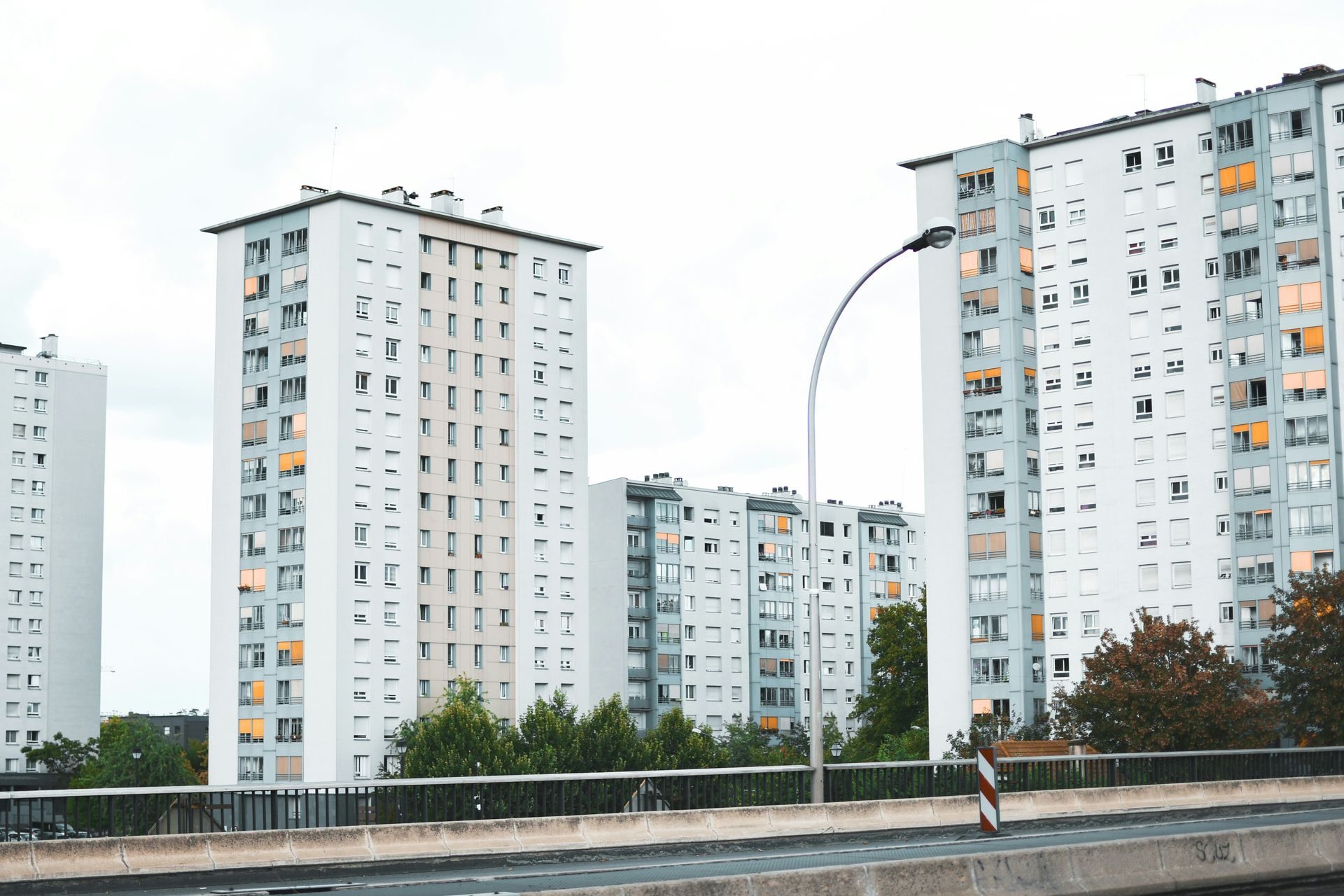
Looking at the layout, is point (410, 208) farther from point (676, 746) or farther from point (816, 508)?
point (816, 508)

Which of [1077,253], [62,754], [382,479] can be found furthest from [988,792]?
[62,754]

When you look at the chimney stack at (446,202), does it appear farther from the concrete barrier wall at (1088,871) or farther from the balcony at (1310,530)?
the concrete barrier wall at (1088,871)

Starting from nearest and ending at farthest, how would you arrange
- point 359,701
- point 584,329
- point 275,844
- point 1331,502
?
point 275,844 → point 1331,502 → point 359,701 → point 584,329

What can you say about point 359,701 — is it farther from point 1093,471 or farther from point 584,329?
point 1093,471

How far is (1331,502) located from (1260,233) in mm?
13969

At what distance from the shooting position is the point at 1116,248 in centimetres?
8869

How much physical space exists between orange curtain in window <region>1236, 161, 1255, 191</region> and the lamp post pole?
6127 cm

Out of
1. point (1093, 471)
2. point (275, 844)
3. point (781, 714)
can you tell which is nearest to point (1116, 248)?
point (1093, 471)

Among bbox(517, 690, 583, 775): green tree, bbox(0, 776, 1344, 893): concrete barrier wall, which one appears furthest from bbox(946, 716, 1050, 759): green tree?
bbox(0, 776, 1344, 893): concrete barrier wall

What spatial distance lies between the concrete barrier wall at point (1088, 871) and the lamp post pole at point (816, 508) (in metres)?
9.02

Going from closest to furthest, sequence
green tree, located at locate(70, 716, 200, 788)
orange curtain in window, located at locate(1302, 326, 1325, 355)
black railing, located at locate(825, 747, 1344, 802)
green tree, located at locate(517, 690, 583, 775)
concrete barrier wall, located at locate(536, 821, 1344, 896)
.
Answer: concrete barrier wall, located at locate(536, 821, 1344, 896) → black railing, located at locate(825, 747, 1344, 802) → orange curtain in window, located at locate(1302, 326, 1325, 355) → green tree, located at locate(517, 690, 583, 775) → green tree, located at locate(70, 716, 200, 788)

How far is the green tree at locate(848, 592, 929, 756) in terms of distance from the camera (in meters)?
106

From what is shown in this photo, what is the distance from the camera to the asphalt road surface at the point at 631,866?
55.6 ft

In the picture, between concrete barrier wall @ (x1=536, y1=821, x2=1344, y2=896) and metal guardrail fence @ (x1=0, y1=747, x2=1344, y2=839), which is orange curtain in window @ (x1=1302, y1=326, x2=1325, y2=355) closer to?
metal guardrail fence @ (x1=0, y1=747, x2=1344, y2=839)
